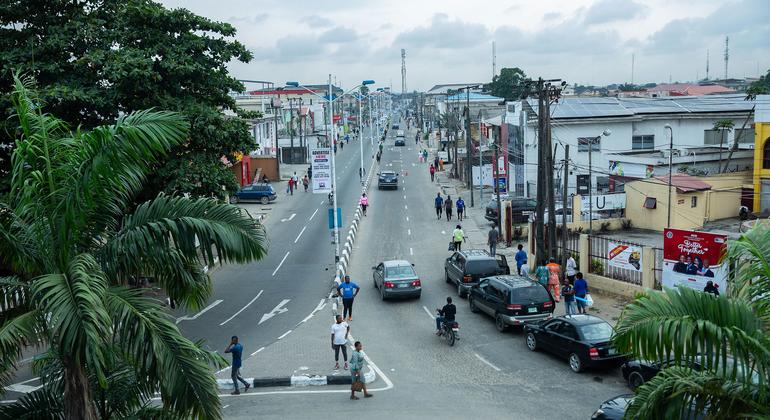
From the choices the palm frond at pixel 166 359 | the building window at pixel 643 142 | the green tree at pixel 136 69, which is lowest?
the palm frond at pixel 166 359

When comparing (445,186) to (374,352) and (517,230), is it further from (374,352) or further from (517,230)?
(374,352)

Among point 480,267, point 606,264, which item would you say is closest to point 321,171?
point 480,267

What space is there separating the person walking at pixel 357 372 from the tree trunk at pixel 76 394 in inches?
351

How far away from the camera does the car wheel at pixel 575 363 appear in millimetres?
17250

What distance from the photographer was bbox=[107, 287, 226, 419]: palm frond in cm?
668

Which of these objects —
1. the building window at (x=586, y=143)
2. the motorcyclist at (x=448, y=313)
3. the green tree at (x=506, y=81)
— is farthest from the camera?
the green tree at (x=506, y=81)

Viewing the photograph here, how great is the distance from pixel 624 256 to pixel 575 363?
8.03 metres

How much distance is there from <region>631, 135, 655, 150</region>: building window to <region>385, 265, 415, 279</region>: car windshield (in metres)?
31.5

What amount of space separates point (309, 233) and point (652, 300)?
1387 inches

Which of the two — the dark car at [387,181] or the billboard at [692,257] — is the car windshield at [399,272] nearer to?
the billboard at [692,257]

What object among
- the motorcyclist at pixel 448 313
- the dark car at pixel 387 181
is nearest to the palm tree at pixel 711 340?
the motorcyclist at pixel 448 313

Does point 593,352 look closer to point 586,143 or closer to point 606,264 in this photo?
point 606,264

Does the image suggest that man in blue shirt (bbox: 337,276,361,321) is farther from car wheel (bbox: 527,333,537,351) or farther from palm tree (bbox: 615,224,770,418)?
palm tree (bbox: 615,224,770,418)

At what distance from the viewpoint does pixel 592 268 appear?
1029 inches
